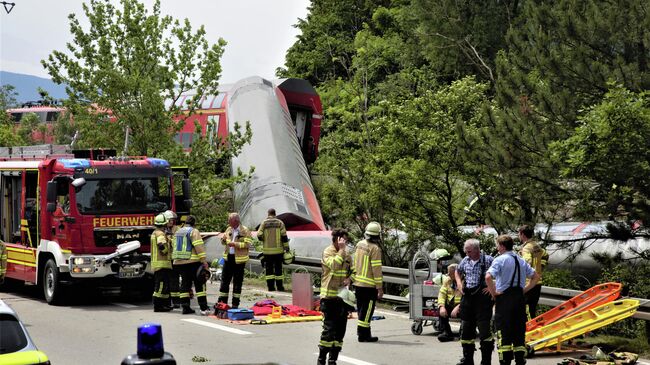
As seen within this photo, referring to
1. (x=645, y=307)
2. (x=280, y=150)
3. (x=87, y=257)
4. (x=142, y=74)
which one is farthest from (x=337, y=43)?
(x=645, y=307)

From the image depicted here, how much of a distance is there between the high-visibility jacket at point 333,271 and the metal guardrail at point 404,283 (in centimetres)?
342

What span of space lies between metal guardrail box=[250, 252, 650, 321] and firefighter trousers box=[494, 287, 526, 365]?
7.89 feet

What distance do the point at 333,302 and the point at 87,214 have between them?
735 cm

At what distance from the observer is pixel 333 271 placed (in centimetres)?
1320

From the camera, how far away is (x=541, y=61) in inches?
749

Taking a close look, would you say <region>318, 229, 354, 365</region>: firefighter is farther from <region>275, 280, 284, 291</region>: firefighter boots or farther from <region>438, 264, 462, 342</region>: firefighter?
<region>275, 280, 284, 291</region>: firefighter boots

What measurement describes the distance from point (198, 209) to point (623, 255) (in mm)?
16243

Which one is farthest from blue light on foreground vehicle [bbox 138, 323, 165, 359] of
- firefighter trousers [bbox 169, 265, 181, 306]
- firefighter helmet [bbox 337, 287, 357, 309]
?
firefighter trousers [bbox 169, 265, 181, 306]

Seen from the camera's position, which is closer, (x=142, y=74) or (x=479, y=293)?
(x=479, y=293)

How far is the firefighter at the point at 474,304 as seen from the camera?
12.5m

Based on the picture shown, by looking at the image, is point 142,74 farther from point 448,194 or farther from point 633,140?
point 633,140

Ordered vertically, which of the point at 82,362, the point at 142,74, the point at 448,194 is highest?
the point at 142,74

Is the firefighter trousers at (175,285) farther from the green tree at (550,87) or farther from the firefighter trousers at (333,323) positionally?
the green tree at (550,87)

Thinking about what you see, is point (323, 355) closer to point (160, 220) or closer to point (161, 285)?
point (161, 285)
